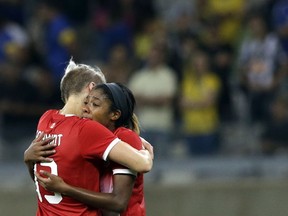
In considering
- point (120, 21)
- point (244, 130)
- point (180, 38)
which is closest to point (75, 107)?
point (244, 130)

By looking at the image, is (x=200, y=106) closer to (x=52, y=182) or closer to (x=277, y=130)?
(x=277, y=130)

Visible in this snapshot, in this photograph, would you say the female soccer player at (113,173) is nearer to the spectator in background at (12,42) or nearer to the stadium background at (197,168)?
the stadium background at (197,168)

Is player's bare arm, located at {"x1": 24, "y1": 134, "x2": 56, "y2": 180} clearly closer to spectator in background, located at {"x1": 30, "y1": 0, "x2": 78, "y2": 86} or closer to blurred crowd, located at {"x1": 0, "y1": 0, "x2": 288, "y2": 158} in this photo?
blurred crowd, located at {"x1": 0, "y1": 0, "x2": 288, "y2": 158}

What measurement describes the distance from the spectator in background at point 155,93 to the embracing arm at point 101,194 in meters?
5.58

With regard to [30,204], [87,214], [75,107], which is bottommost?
[87,214]

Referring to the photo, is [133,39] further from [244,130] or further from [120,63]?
[244,130]

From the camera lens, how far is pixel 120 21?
1400 centimetres

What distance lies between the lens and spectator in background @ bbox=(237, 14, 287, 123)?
11789 mm

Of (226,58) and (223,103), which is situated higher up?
(226,58)

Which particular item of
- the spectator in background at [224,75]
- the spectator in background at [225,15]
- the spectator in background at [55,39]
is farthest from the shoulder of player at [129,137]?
the spectator in background at [225,15]

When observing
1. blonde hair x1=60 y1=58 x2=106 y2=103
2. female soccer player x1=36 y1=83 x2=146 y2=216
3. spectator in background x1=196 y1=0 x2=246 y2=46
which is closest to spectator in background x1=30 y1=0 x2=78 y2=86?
spectator in background x1=196 y1=0 x2=246 y2=46

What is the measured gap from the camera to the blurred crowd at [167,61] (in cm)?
1171

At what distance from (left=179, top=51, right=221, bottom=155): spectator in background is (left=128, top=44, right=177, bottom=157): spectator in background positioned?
6.2 inches

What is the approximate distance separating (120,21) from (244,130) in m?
3.31
